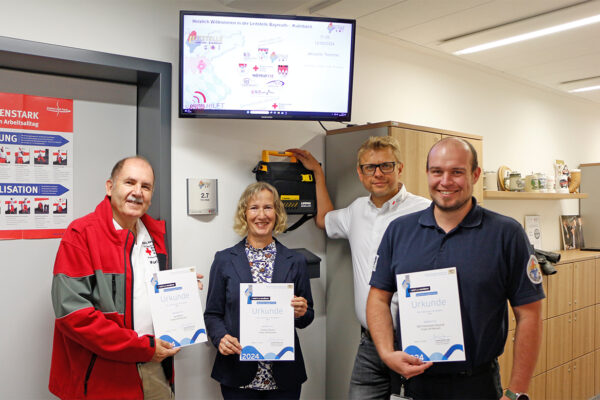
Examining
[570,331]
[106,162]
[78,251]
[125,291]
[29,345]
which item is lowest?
[570,331]

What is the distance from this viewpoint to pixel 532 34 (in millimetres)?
3379

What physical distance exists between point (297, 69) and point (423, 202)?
38.3 inches

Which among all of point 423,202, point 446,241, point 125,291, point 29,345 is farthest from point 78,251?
point 423,202

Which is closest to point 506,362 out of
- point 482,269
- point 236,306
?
point 482,269

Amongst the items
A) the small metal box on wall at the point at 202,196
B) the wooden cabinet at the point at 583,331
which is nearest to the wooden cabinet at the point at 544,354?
the wooden cabinet at the point at 583,331

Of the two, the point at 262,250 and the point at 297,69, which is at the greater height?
the point at 297,69

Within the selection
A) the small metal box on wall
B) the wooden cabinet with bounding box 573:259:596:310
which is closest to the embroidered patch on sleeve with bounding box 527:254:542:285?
the small metal box on wall

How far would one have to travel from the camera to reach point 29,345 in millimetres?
2238

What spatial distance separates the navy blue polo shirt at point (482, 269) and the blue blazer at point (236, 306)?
2.27ft

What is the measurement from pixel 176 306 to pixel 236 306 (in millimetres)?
322

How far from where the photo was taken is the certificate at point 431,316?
167cm

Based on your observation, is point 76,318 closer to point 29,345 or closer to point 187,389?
point 29,345

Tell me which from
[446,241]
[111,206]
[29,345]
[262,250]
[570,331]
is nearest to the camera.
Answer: [446,241]

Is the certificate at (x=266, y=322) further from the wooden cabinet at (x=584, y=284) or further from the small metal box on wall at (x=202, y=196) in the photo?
the wooden cabinet at (x=584, y=284)
